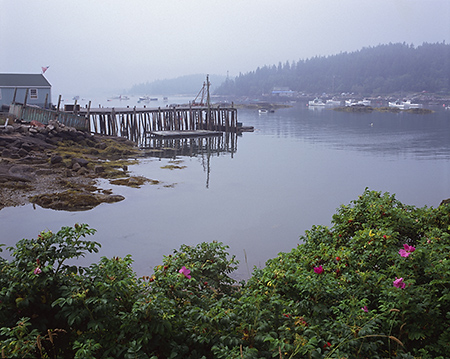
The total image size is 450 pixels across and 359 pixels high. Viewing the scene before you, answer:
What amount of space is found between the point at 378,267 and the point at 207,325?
228cm

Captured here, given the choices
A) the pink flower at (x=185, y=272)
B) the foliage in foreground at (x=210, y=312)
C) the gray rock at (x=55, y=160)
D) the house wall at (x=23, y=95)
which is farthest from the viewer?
the house wall at (x=23, y=95)

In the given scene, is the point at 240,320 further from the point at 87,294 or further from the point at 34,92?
the point at 34,92

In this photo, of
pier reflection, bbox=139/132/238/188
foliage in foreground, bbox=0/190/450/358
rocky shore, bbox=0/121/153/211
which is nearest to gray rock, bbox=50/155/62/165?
rocky shore, bbox=0/121/153/211

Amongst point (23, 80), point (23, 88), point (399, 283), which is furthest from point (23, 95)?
point (399, 283)

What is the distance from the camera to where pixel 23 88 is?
40969 millimetres

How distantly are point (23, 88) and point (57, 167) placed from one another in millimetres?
23570

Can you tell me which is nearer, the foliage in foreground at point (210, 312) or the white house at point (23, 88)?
the foliage in foreground at point (210, 312)

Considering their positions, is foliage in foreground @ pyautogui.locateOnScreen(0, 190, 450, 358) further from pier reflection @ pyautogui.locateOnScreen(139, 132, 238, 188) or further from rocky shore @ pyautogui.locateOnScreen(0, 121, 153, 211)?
pier reflection @ pyautogui.locateOnScreen(139, 132, 238, 188)

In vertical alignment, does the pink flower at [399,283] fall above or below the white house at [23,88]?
below

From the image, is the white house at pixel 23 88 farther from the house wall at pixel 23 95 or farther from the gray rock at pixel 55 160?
the gray rock at pixel 55 160

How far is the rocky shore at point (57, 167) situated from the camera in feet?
53.7

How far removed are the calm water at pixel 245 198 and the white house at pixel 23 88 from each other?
1840 centimetres

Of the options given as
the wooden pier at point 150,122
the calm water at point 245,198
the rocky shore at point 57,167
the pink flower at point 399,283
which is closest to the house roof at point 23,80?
the wooden pier at point 150,122

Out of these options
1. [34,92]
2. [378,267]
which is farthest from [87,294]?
[34,92]
